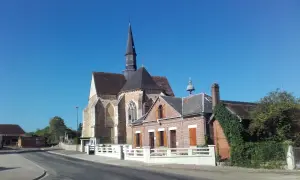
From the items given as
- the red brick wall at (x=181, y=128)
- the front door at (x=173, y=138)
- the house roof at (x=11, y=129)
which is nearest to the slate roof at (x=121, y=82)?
the red brick wall at (x=181, y=128)

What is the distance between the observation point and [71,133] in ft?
291

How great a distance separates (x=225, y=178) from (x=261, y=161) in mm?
5259

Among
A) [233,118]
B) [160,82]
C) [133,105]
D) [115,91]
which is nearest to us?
[233,118]

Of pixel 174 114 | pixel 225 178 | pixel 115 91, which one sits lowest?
pixel 225 178

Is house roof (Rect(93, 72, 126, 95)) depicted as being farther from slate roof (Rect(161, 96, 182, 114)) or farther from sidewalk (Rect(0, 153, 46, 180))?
sidewalk (Rect(0, 153, 46, 180))

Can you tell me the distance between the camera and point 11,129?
94.4m

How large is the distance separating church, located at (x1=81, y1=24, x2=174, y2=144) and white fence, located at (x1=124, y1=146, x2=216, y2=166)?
2316 centimetres

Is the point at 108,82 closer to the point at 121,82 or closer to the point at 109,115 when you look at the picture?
the point at 121,82

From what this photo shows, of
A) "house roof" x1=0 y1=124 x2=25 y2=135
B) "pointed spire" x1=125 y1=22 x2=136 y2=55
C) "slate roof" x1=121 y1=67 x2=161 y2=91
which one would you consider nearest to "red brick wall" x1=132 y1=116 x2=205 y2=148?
"slate roof" x1=121 y1=67 x2=161 y2=91

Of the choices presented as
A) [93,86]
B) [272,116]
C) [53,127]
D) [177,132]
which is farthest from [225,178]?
[53,127]

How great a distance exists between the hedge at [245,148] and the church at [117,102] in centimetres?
2761

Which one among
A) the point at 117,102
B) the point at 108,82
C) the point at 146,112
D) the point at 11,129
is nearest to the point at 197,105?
the point at 146,112

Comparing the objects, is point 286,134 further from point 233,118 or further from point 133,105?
point 133,105

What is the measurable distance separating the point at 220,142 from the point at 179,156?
127 inches
